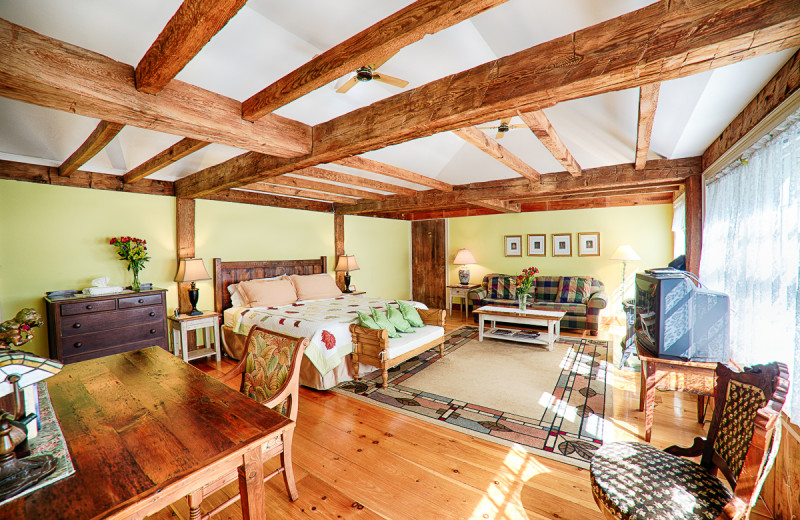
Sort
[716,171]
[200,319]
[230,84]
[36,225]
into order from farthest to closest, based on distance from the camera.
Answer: [200,319] < [36,225] < [716,171] < [230,84]

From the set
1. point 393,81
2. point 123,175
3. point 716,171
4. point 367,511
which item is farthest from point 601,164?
point 123,175

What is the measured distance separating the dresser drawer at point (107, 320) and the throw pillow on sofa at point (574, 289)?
6030mm

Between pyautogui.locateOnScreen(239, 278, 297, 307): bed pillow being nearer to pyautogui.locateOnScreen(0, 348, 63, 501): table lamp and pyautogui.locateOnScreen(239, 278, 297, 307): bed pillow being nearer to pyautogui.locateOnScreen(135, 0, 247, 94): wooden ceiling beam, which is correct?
pyautogui.locateOnScreen(135, 0, 247, 94): wooden ceiling beam

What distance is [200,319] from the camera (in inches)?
161

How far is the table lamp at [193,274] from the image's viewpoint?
4.07 metres

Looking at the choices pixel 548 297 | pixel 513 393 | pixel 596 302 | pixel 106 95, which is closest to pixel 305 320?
pixel 513 393

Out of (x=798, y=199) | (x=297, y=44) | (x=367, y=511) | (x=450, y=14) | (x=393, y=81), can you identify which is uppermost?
(x=297, y=44)

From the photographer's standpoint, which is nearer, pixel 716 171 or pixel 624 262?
pixel 716 171

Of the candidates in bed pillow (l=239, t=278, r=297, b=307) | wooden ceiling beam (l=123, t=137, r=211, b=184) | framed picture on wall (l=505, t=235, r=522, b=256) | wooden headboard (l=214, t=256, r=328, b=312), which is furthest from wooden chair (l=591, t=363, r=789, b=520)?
framed picture on wall (l=505, t=235, r=522, b=256)

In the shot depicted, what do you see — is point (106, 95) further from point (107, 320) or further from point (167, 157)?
point (107, 320)

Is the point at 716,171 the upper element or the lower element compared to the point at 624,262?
upper

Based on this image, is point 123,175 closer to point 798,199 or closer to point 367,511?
point 367,511

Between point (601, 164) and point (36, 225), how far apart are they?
19.4ft

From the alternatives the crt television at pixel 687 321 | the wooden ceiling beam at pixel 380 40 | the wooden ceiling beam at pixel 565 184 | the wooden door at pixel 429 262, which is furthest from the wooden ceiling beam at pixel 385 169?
the wooden door at pixel 429 262
